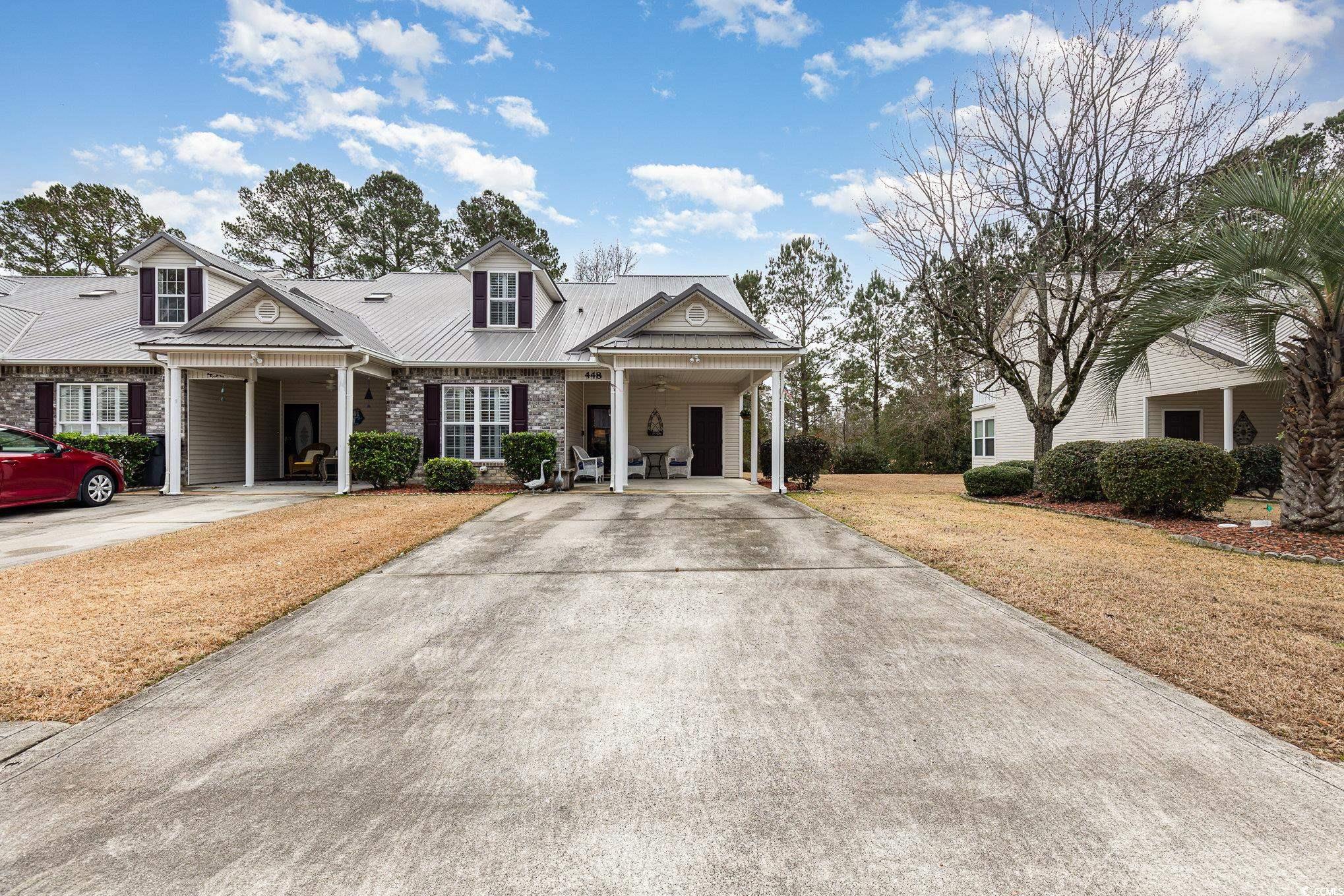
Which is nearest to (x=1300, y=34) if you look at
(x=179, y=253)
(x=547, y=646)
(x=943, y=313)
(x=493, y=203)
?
(x=943, y=313)

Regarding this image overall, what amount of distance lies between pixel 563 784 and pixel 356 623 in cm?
266

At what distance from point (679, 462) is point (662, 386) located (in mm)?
2104

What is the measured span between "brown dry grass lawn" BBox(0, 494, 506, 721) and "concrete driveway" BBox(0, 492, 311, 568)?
1.79 feet

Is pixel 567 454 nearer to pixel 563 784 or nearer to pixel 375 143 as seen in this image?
pixel 563 784

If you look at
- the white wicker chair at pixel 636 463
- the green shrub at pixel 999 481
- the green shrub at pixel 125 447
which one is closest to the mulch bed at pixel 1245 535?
the green shrub at pixel 999 481

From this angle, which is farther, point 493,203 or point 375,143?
point 493,203

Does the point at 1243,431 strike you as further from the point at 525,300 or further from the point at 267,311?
the point at 267,311

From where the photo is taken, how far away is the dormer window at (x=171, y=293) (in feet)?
46.7

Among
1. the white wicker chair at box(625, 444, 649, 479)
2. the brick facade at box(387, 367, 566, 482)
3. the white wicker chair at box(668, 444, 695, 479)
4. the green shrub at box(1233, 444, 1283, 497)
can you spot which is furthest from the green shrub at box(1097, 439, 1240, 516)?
the brick facade at box(387, 367, 566, 482)

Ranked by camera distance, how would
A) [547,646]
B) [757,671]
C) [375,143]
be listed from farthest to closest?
[375,143], [547,646], [757,671]

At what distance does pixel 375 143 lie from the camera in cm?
2038

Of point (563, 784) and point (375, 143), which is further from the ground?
point (375, 143)

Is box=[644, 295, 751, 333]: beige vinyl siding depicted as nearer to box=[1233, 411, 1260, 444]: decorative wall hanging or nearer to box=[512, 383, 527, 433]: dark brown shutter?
box=[512, 383, 527, 433]: dark brown shutter

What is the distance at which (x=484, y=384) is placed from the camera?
13.8 meters
